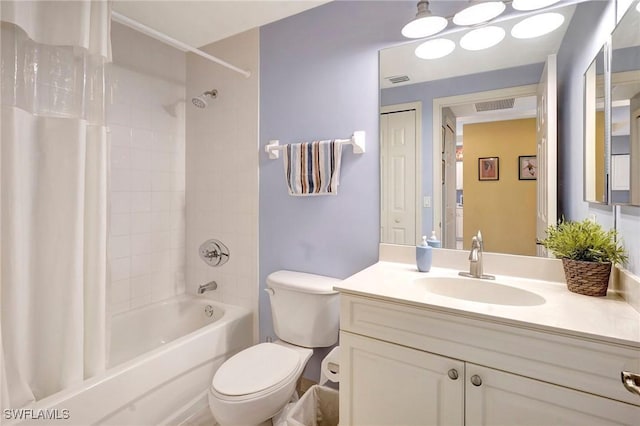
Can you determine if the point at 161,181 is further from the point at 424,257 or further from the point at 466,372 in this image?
the point at 466,372

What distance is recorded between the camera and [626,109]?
0.96m

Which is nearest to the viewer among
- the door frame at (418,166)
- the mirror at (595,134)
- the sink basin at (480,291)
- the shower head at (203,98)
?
the mirror at (595,134)

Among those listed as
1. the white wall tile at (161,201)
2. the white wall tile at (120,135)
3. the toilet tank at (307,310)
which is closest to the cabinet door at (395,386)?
the toilet tank at (307,310)

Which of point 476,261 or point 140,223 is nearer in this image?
point 476,261

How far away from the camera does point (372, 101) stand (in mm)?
1662

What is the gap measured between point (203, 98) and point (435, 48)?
60.6 inches

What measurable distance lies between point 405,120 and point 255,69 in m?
1.11

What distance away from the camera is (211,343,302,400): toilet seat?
133 cm

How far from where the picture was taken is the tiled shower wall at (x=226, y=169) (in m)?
2.11

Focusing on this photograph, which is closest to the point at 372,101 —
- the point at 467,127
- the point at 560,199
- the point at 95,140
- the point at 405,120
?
the point at 405,120

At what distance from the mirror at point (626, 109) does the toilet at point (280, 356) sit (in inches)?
47.4

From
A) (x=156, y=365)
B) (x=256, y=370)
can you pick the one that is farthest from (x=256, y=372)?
(x=156, y=365)

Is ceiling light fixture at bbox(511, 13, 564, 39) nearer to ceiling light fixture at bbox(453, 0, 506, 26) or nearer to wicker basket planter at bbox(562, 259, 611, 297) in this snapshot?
ceiling light fixture at bbox(453, 0, 506, 26)

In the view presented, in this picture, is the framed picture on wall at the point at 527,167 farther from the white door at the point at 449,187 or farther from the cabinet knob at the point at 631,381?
the cabinet knob at the point at 631,381
